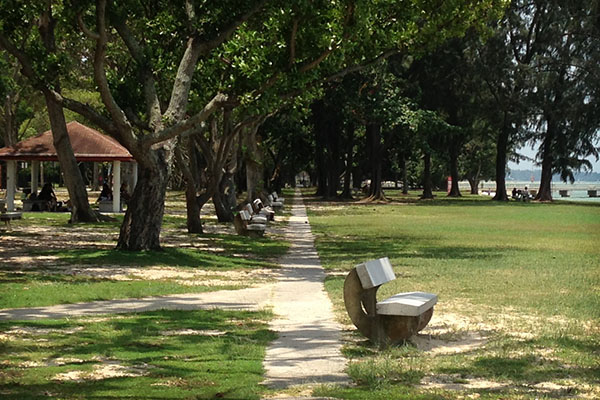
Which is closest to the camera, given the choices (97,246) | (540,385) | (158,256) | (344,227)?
(540,385)

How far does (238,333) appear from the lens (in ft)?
34.6

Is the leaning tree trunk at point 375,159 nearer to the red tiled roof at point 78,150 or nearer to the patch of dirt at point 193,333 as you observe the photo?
the red tiled roof at point 78,150

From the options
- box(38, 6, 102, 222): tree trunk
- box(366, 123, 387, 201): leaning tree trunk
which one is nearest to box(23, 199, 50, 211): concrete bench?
box(38, 6, 102, 222): tree trunk

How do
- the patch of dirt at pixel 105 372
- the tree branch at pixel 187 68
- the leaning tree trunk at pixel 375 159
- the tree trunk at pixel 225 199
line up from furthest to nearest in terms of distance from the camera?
the leaning tree trunk at pixel 375 159, the tree trunk at pixel 225 199, the tree branch at pixel 187 68, the patch of dirt at pixel 105 372

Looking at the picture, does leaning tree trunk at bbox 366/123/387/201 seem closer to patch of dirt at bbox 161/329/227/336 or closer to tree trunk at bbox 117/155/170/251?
tree trunk at bbox 117/155/170/251

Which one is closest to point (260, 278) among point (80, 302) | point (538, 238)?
point (80, 302)

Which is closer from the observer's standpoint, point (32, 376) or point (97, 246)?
point (32, 376)

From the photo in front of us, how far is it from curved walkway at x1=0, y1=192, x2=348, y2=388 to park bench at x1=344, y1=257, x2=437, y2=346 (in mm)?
398

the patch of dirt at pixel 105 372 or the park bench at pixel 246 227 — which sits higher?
the park bench at pixel 246 227

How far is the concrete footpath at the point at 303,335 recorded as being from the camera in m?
8.36

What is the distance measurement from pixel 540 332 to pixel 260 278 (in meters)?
7.27

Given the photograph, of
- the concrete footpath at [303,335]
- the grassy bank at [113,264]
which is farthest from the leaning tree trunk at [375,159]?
the concrete footpath at [303,335]

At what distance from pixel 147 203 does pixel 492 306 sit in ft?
30.7

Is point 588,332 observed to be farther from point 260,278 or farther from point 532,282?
point 260,278
